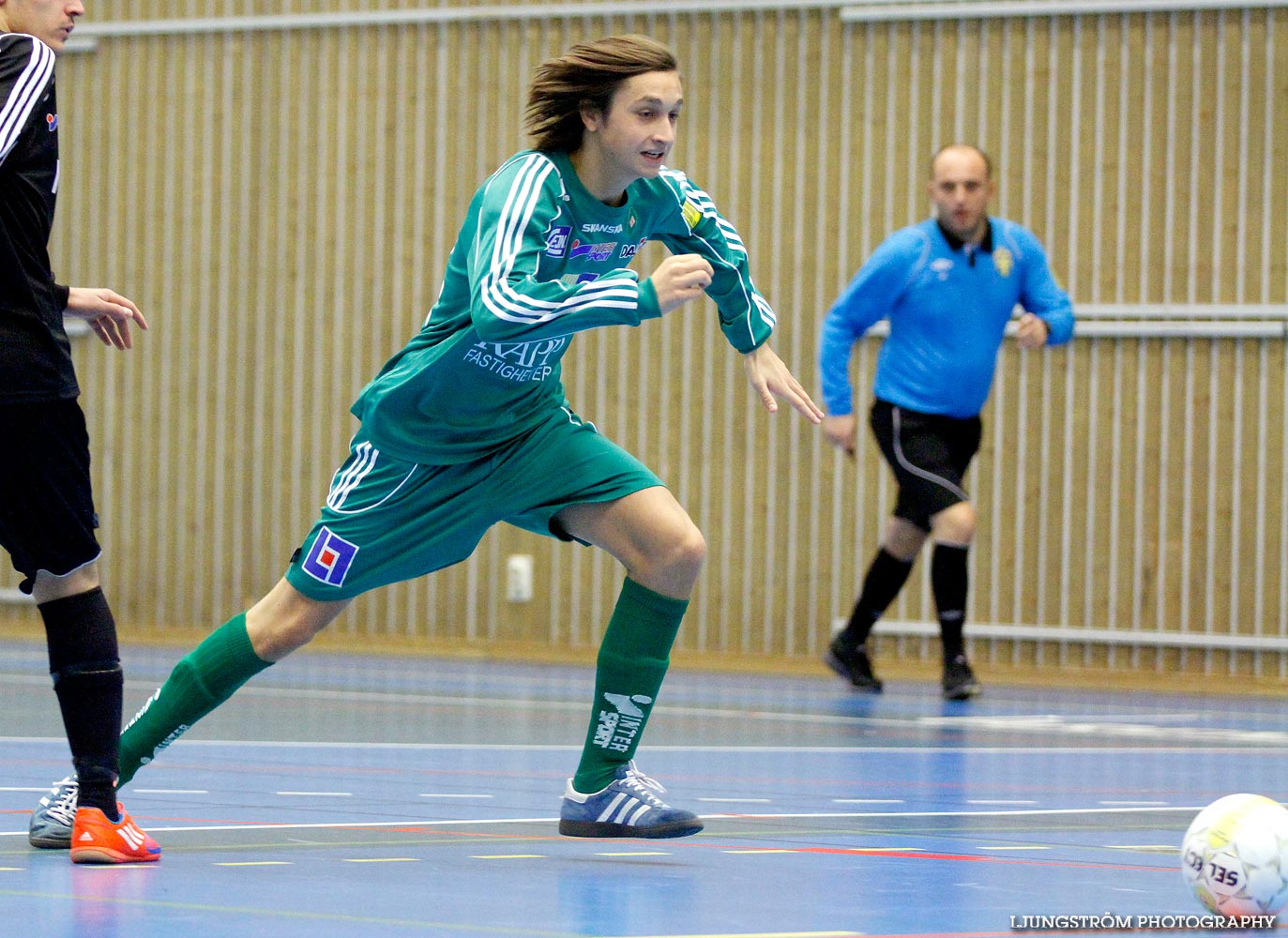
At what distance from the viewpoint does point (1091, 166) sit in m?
11.1

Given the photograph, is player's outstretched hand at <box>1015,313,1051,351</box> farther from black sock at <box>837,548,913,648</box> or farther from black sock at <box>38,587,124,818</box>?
black sock at <box>38,587,124,818</box>

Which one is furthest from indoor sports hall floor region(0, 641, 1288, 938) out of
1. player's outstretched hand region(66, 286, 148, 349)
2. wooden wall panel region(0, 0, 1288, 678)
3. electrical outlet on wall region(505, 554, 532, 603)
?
electrical outlet on wall region(505, 554, 532, 603)

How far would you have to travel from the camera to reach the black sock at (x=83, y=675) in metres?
3.94

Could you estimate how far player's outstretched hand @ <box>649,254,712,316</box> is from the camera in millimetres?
3920

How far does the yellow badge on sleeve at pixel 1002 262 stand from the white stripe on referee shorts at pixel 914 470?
0.69 meters

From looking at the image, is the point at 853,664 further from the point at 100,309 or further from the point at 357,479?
the point at 100,309

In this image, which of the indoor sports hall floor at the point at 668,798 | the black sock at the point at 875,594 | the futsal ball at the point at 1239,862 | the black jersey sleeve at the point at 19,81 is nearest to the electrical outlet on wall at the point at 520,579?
the indoor sports hall floor at the point at 668,798

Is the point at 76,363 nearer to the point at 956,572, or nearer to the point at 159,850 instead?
the point at 956,572

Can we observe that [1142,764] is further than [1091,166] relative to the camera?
No

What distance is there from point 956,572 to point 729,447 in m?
3.00

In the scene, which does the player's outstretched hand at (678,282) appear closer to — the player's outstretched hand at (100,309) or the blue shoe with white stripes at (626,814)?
the player's outstretched hand at (100,309)

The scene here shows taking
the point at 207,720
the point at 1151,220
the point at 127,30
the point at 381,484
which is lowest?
the point at 207,720

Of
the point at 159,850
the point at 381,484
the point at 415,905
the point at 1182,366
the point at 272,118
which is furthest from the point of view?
the point at 272,118

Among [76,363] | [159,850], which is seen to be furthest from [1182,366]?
[159,850]
